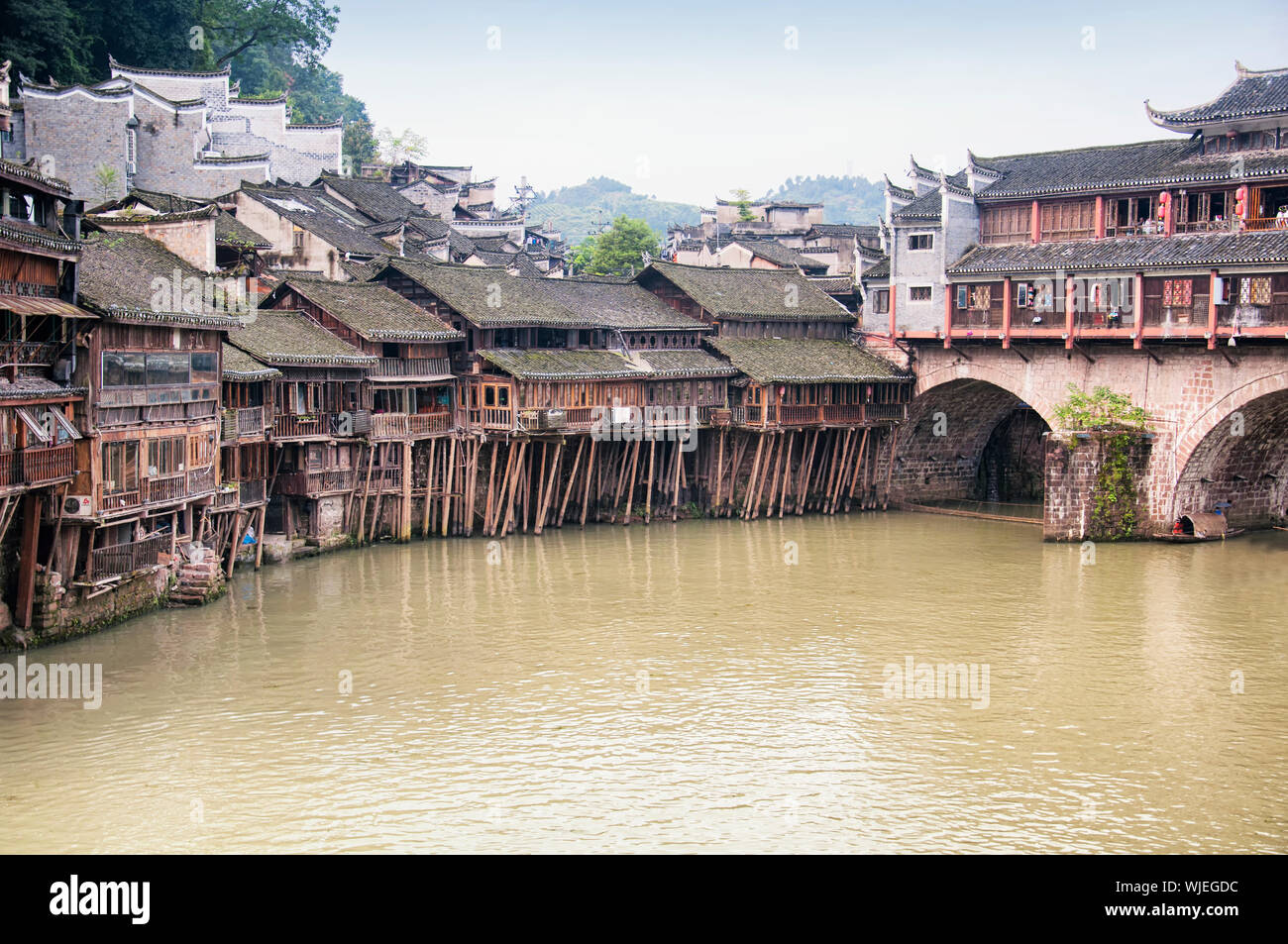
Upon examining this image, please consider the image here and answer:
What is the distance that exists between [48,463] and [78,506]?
5.29 feet

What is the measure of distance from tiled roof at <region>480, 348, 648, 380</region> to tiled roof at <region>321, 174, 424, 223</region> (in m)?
19.2

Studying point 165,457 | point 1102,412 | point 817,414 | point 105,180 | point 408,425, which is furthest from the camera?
point 105,180

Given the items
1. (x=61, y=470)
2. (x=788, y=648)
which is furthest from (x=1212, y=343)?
(x=61, y=470)

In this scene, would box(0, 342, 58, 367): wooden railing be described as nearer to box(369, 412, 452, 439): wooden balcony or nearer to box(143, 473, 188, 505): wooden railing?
box(143, 473, 188, 505): wooden railing

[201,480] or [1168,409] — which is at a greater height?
[1168,409]

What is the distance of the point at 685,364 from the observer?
48188 millimetres

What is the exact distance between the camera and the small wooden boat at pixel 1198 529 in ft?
138

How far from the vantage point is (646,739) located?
2417 centimetres

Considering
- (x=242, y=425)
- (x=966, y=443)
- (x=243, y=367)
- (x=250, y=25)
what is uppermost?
(x=250, y=25)

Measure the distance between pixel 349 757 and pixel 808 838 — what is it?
26.0 ft

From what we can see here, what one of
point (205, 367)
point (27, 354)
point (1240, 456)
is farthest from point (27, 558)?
point (1240, 456)

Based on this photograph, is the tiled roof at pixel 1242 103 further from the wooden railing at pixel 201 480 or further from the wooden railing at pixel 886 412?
the wooden railing at pixel 201 480

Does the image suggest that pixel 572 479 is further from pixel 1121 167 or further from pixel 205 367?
pixel 1121 167
